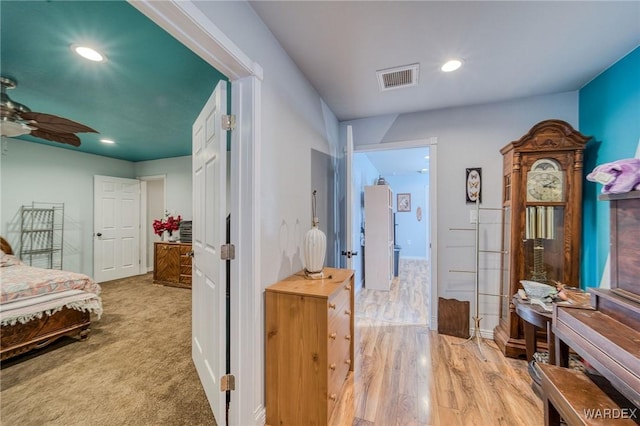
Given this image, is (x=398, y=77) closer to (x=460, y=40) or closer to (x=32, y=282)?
(x=460, y=40)

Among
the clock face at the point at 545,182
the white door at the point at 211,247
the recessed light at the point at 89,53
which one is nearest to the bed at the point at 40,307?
the white door at the point at 211,247

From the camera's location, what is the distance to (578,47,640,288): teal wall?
177 centimetres

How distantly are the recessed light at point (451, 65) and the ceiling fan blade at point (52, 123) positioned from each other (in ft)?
9.94

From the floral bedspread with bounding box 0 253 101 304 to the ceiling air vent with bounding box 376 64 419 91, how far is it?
12.0 ft

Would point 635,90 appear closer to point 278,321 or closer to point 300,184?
point 300,184

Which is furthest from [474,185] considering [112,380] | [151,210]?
[151,210]

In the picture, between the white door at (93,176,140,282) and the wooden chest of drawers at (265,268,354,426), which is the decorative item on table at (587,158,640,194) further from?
the white door at (93,176,140,282)

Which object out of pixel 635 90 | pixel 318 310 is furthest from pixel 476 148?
pixel 318 310

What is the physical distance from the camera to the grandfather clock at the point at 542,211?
6.86 feet

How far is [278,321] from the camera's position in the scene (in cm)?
146

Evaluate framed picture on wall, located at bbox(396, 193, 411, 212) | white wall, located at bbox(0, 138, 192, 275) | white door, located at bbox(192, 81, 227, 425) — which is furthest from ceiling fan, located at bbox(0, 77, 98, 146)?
framed picture on wall, located at bbox(396, 193, 411, 212)

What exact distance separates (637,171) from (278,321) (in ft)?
5.92

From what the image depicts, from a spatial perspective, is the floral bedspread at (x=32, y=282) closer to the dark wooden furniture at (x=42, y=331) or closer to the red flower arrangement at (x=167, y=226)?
the dark wooden furniture at (x=42, y=331)

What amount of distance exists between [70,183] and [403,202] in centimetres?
751
